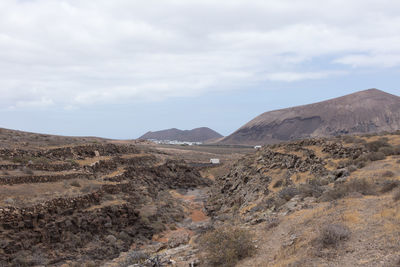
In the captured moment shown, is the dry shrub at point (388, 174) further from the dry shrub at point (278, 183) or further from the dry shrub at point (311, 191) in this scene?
the dry shrub at point (278, 183)

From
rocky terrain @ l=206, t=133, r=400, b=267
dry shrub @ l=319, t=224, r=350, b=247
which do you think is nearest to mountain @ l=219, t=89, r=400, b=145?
rocky terrain @ l=206, t=133, r=400, b=267

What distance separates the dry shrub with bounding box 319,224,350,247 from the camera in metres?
8.48

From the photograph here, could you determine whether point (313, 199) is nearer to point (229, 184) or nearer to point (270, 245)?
point (270, 245)

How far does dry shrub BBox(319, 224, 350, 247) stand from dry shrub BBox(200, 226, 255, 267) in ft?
7.23

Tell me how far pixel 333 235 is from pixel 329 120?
140 meters

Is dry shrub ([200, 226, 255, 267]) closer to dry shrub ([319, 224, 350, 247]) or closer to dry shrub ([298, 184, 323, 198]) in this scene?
dry shrub ([319, 224, 350, 247])

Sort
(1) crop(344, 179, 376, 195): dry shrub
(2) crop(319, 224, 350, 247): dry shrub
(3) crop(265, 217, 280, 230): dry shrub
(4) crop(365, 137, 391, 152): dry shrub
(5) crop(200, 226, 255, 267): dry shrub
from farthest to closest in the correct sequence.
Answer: (4) crop(365, 137, 391, 152): dry shrub → (1) crop(344, 179, 376, 195): dry shrub → (3) crop(265, 217, 280, 230): dry shrub → (5) crop(200, 226, 255, 267): dry shrub → (2) crop(319, 224, 350, 247): dry shrub

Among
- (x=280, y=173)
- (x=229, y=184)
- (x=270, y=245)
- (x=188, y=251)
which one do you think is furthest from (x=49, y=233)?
(x=229, y=184)

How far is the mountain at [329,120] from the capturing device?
420ft

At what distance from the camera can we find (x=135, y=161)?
3678cm

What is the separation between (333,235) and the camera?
858 centimetres

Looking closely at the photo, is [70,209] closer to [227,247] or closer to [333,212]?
[227,247]

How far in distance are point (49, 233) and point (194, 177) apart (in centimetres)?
3011

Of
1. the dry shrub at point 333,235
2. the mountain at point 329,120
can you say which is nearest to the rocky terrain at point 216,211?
the dry shrub at point 333,235
